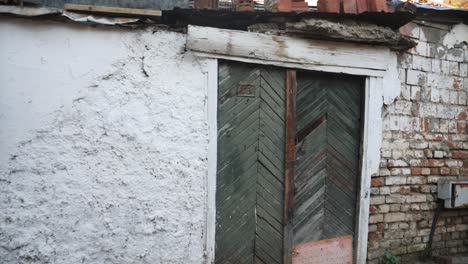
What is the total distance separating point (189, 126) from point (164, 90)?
0.42m

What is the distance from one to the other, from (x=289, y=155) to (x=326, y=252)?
1300mm

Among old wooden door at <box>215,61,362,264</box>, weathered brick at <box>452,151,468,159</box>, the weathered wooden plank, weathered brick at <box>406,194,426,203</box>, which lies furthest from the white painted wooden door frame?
weathered brick at <box>452,151,468,159</box>

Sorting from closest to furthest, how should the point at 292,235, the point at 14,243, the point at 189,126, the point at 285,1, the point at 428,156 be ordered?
the point at 14,243 < the point at 189,126 < the point at 285,1 < the point at 292,235 < the point at 428,156

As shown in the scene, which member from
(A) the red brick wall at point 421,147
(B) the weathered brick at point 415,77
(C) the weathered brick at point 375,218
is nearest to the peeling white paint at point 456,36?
(A) the red brick wall at point 421,147

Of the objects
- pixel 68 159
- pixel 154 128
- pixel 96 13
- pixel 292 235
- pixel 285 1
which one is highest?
pixel 285 1

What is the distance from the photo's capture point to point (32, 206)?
2.79m

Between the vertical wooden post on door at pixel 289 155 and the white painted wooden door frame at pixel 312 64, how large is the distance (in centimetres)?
23

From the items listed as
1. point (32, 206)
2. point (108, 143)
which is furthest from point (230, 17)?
point (32, 206)

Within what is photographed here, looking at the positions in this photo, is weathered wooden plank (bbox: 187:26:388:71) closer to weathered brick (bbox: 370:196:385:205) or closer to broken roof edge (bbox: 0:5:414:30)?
broken roof edge (bbox: 0:5:414:30)

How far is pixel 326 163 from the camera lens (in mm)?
3863

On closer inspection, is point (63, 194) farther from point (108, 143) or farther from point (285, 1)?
point (285, 1)

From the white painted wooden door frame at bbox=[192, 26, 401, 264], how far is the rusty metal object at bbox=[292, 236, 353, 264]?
113 millimetres

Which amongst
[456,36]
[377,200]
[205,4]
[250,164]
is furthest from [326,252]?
[456,36]

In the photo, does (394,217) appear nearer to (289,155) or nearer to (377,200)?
(377,200)
